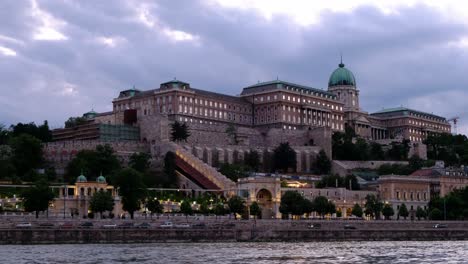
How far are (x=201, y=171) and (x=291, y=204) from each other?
2215 cm

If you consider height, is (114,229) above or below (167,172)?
below

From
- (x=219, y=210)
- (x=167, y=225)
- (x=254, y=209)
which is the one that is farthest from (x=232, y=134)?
(x=167, y=225)

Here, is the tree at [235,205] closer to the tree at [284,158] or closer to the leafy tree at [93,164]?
the leafy tree at [93,164]

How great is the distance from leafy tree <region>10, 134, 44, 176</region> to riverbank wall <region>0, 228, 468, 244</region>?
2017 inches

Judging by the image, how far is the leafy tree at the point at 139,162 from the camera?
481 feet

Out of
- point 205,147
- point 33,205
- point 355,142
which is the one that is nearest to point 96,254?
point 33,205

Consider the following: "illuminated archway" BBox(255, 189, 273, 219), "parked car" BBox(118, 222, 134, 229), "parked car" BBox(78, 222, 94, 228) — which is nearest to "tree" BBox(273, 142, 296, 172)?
"illuminated archway" BBox(255, 189, 273, 219)

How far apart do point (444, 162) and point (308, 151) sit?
33.0m

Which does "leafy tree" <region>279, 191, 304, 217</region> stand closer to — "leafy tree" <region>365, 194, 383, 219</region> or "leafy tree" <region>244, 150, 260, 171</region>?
"leafy tree" <region>365, 194, 383, 219</region>

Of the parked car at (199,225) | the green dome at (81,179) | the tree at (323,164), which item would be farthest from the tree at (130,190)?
the tree at (323,164)

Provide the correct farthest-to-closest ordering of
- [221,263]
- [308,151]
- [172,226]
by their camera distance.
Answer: [308,151] < [172,226] < [221,263]

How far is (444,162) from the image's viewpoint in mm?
191625

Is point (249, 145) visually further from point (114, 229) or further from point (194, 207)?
point (114, 229)

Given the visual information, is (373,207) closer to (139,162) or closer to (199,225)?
(139,162)
